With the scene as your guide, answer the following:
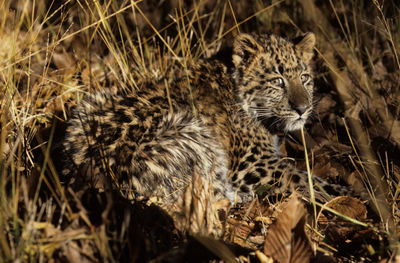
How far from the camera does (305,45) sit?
507 cm

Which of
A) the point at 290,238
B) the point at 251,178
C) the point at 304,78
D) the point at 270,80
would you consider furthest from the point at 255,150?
the point at 290,238

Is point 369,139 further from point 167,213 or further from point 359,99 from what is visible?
point 167,213

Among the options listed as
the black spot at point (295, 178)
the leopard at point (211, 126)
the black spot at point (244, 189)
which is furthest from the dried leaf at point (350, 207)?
the black spot at point (244, 189)

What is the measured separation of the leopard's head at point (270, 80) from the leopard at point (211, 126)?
11 millimetres

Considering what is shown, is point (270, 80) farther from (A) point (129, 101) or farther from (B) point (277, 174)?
(A) point (129, 101)

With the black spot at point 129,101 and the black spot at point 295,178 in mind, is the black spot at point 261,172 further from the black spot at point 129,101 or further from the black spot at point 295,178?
the black spot at point 129,101

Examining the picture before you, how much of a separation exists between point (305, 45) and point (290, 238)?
2.92 m

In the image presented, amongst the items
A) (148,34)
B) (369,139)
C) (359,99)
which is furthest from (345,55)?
(148,34)

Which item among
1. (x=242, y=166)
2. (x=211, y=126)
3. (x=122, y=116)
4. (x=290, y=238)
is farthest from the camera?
(x=242, y=166)

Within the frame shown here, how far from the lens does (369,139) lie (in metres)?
4.86

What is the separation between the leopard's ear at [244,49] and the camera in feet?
15.6

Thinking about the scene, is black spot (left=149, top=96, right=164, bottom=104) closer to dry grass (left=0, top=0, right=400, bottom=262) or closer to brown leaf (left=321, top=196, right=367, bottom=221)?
dry grass (left=0, top=0, right=400, bottom=262)

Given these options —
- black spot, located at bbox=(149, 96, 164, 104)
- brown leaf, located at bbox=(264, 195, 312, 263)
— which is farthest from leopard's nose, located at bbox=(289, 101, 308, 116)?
brown leaf, located at bbox=(264, 195, 312, 263)

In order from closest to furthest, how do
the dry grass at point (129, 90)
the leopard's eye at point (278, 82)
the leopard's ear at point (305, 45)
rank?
the dry grass at point (129, 90), the leopard's eye at point (278, 82), the leopard's ear at point (305, 45)
